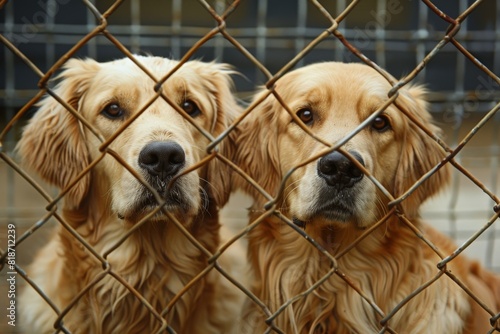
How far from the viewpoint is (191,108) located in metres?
2.81

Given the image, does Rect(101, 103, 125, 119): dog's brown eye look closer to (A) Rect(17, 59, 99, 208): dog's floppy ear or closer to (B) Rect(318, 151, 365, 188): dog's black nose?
(A) Rect(17, 59, 99, 208): dog's floppy ear

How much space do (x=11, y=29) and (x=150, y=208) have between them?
10.2 ft

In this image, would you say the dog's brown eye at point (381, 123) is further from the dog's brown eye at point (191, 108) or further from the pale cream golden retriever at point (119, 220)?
the dog's brown eye at point (191, 108)

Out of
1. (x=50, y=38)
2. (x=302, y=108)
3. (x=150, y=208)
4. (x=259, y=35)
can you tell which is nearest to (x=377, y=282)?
(x=302, y=108)

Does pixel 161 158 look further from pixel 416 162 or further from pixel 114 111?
pixel 416 162

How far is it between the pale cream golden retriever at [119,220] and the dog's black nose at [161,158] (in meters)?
0.18

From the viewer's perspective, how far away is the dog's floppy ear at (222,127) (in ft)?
9.05

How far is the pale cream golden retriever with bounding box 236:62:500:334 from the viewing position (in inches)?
103

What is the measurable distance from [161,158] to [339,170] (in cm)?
62

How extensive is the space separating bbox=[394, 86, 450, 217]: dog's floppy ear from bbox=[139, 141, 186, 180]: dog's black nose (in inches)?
37.3

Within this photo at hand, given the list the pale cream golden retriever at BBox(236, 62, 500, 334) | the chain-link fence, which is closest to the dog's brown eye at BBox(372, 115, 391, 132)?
the pale cream golden retriever at BBox(236, 62, 500, 334)

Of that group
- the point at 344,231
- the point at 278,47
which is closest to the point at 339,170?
the point at 344,231

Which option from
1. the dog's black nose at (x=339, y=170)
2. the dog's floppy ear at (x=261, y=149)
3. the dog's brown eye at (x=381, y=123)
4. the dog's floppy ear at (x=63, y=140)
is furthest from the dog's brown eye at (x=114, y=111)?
the dog's brown eye at (x=381, y=123)

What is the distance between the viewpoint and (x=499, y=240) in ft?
18.2
